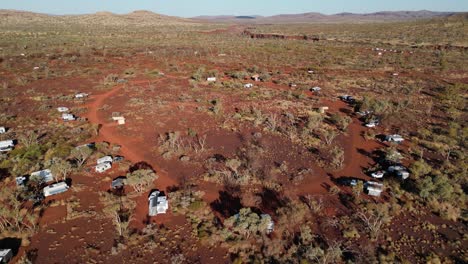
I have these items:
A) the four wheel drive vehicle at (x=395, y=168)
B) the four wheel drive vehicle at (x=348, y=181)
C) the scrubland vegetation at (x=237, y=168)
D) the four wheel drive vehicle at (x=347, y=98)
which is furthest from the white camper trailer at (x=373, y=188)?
the four wheel drive vehicle at (x=347, y=98)

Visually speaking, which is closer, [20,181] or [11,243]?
[11,243]

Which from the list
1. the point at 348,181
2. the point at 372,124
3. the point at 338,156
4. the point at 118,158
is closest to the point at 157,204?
the point at 118,158

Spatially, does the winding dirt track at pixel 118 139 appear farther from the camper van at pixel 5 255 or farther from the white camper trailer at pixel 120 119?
the camper van at pixel 5 255

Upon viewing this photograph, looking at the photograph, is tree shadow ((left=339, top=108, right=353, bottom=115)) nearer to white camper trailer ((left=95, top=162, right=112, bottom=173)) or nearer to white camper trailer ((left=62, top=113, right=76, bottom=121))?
white camper trailer ((left=95, top=162, right=112, bottom=173))

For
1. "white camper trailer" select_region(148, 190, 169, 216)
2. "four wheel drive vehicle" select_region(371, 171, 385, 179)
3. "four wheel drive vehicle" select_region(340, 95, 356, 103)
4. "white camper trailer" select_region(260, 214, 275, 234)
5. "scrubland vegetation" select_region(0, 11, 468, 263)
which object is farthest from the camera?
"four wheel drive vehicle" select_region(340, 95, 356, 103)

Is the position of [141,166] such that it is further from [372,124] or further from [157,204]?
[372,124]

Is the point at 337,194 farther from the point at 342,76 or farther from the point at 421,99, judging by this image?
the point at 342,76

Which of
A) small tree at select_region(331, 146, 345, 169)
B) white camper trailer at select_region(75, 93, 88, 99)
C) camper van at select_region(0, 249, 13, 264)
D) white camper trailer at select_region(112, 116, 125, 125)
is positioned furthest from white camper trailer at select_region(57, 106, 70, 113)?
small tree at select_region(331, 146, 345, 169)
